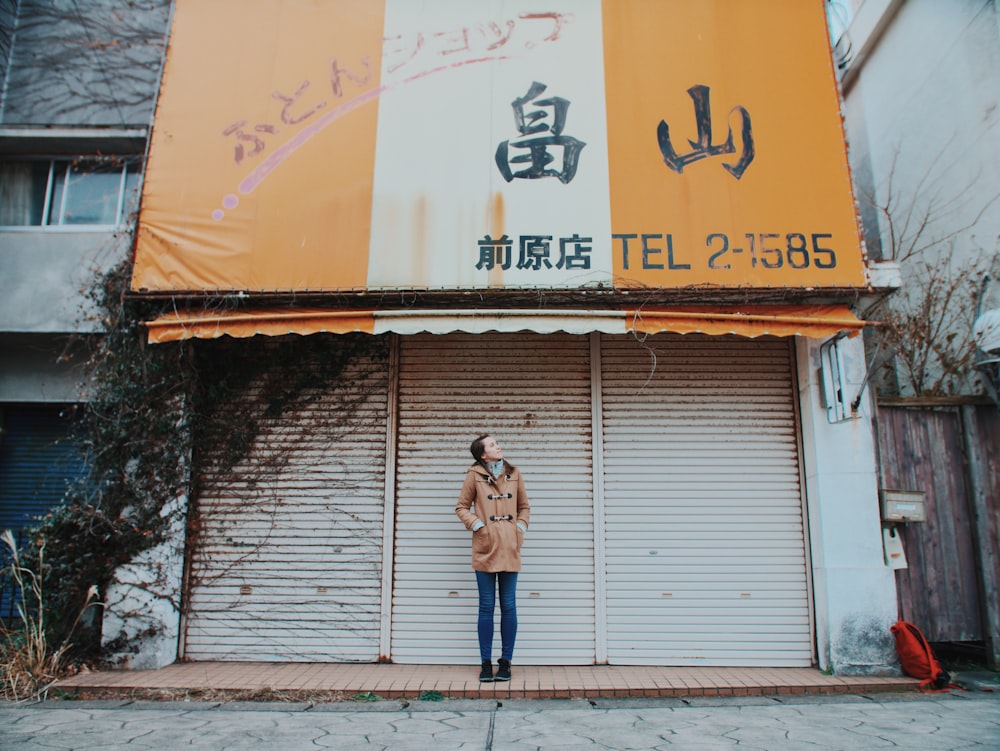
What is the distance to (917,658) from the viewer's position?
5438 millimetres

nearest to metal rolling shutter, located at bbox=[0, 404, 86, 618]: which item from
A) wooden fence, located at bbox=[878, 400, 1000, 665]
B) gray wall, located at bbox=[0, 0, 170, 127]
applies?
gray wall, located at bbox=[0, 0, 170, 127]

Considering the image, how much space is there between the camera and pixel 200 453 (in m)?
6.55

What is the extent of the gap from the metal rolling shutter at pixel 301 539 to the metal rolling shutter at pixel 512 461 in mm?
326

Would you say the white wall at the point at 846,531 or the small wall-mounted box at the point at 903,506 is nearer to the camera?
the white wall at the point at 846,531

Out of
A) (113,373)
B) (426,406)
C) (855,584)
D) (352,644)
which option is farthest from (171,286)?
(855,584)

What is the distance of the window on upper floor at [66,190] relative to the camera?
7484 mm

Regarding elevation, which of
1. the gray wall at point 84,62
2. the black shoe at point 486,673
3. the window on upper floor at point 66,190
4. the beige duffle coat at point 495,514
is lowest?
the black shoe at point 486,673

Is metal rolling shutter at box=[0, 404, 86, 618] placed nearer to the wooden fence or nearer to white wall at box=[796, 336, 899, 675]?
white wall at box=[796, 336, 899, 675]

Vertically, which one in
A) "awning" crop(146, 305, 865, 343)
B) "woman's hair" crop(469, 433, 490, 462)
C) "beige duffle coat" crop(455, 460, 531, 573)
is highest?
"awning" crop(146, 305, 865, 343)

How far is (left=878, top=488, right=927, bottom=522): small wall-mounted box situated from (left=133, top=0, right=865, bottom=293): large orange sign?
6.58 ft

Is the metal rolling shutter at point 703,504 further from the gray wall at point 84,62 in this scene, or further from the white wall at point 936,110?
the gray wall at point 84,62

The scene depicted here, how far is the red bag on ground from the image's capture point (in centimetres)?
536

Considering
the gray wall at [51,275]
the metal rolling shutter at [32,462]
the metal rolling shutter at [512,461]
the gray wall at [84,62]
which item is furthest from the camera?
the gray wall at [84,62]

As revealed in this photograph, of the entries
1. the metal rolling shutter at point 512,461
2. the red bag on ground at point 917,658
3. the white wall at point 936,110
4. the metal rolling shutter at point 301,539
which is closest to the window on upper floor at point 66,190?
the metal rolling shutter at point 301,539
